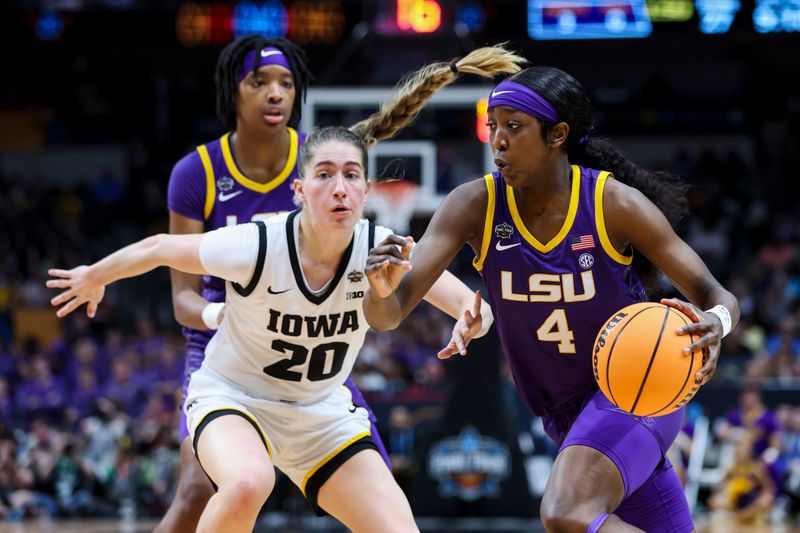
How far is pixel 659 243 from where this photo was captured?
395 cm

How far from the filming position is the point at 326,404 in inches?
182

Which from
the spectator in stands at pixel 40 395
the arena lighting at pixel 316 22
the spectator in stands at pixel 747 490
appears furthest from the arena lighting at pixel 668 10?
the spectator in stands at pixel 40 395

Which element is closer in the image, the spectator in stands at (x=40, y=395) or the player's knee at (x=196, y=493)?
the player's knee at (x=196, y=493)

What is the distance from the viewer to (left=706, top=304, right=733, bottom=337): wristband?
3.73 m

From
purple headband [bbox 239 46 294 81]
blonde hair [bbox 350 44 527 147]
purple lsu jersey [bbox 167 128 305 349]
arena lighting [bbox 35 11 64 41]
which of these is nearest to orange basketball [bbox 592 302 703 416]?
blonde hair [bbox 350 44 527 147]

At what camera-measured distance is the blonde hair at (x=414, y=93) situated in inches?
181

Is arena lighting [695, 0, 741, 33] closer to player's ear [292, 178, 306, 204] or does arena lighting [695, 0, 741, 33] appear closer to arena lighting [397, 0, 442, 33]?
arena lighting [397, 0, 442, 33]

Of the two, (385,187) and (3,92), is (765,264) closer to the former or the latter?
(385,187)

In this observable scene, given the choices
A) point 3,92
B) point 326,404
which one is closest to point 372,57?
point 326,404

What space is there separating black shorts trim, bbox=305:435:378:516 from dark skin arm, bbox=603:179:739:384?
1.25 meters

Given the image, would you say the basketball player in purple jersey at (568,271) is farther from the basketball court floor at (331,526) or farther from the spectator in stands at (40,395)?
the spectator in stands at (40,395)

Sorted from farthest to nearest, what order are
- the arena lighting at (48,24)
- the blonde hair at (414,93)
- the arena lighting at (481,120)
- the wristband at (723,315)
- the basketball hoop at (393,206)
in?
the arena lighting at (48,24) → the arena lighting at (481,120) → the basketball hoop at (393,206) → the blonde hair at (414,93) → the wristband at (723,315)

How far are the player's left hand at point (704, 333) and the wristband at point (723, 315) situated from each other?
35 millimetres

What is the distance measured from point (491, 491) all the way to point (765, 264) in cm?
689
